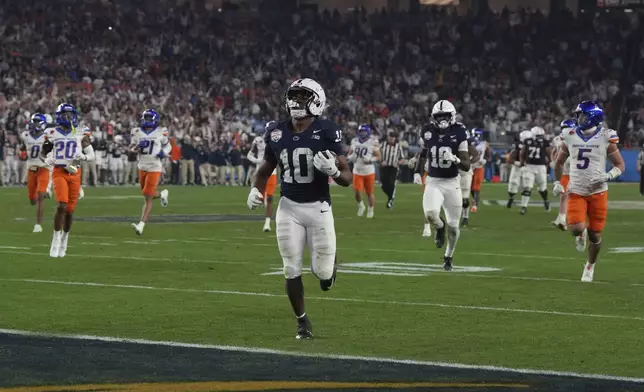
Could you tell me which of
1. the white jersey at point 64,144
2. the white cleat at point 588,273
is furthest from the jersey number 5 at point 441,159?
the white jersey at point 64,144

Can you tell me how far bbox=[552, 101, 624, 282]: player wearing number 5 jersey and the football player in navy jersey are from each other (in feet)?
6.58

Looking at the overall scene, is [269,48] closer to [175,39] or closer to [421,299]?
[175,39]

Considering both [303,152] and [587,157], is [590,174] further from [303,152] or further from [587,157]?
[303,152]

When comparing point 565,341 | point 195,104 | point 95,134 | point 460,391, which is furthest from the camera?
point 195,104

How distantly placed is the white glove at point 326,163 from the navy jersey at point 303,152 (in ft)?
0.62

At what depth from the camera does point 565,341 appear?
34.6 ft

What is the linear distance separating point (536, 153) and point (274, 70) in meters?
25.0

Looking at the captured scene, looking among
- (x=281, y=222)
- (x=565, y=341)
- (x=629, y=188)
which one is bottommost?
(x=629, y=188)

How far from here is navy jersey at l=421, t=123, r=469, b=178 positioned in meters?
17.8

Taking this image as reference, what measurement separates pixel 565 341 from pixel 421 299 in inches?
126

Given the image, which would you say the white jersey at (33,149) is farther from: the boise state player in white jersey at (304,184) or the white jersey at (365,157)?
the boise state player in white jersey at (304,184)

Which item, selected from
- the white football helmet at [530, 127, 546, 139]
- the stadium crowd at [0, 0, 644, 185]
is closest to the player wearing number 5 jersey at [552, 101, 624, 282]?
the white football helmet at [530, 127, 546, 139]

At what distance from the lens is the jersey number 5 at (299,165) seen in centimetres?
1078

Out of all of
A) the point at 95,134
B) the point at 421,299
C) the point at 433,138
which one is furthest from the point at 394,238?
→ the point at 95,134
